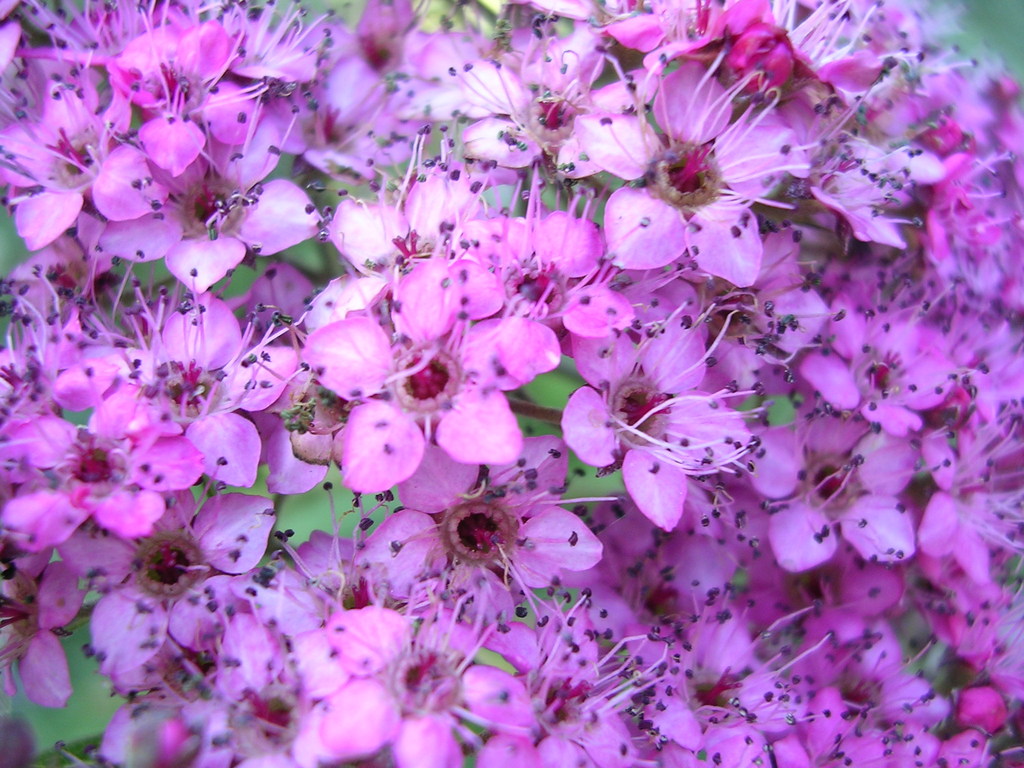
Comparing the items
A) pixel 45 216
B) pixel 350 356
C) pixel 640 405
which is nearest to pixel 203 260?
pixel 45 216

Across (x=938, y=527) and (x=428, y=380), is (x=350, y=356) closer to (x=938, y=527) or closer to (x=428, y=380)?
(x=428, y=380)

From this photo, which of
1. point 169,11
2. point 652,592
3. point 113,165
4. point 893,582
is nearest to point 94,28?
point 169,11

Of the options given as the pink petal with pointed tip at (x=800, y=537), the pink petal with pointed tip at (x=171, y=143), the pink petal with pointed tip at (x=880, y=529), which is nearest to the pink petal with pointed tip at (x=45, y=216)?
the pink petal with pointed tip at (x=171, y=143)

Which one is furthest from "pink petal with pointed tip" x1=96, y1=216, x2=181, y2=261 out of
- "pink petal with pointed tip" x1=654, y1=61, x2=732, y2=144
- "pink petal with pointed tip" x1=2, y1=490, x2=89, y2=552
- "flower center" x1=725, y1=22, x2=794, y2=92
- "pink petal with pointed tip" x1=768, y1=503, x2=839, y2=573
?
"pink petal with pointed tip" x1=768, y1=503, x2=839, y2=573

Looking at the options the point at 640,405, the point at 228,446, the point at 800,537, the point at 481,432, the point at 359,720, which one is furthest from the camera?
the point at 800,537

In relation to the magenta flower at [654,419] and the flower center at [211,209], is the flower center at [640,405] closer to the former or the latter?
the magenta flower at [654,419]

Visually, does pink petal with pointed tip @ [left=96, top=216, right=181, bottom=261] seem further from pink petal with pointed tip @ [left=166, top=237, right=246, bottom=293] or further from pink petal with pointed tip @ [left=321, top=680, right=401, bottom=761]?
pink petal with pointed tip @ [left=321, top=680, right=401, bottom=761]

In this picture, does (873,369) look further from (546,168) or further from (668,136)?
(546,168)
